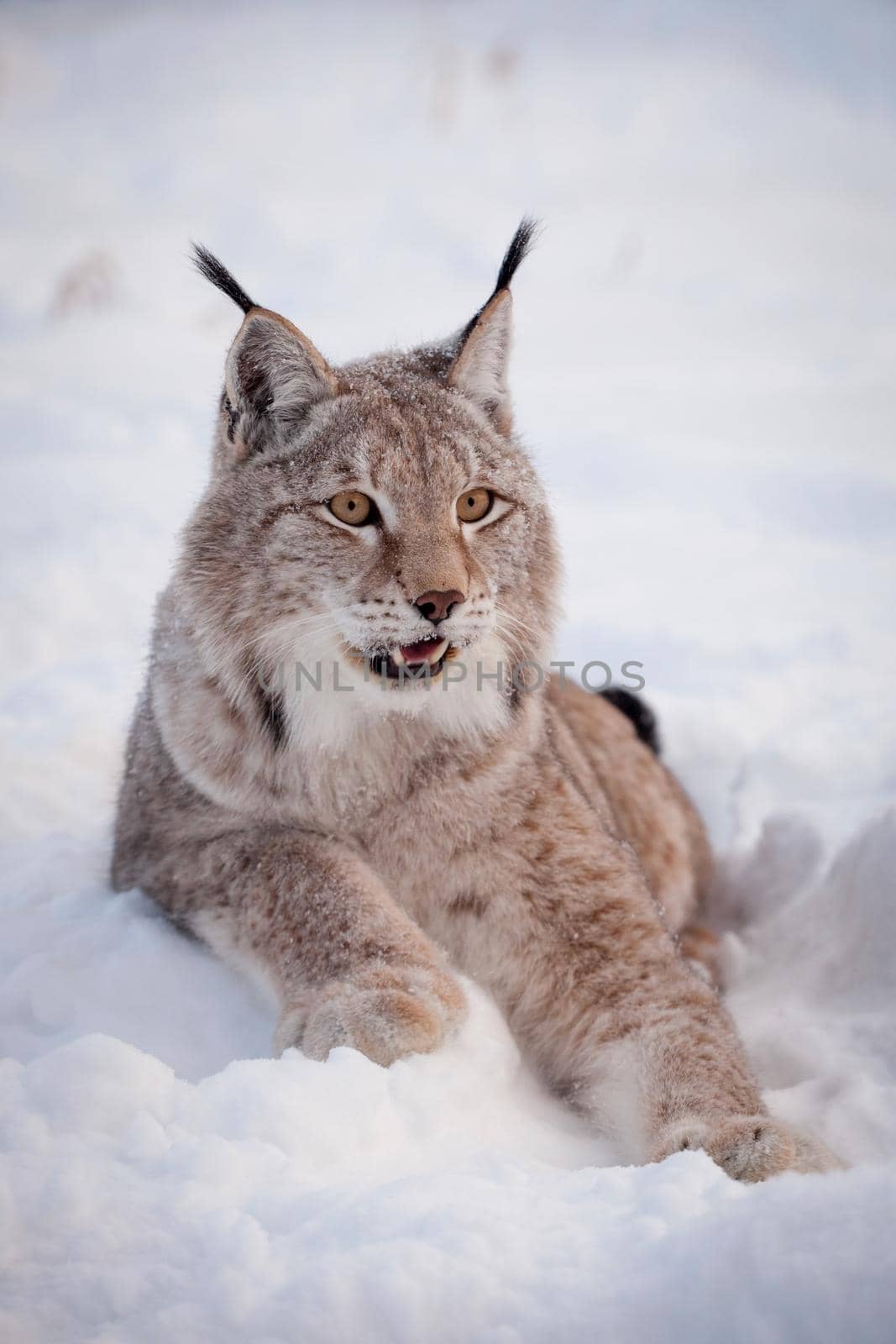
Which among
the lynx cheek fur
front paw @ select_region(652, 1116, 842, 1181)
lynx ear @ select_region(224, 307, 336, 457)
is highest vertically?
lynx ear @ select_region(224, 307, 336, 457)

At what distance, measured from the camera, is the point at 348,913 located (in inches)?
97.5

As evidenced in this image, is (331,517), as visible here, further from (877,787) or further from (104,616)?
(104,616)

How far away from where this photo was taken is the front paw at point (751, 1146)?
80.0 inches

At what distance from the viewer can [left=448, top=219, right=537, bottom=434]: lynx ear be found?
2.75m

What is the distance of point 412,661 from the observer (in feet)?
7.79

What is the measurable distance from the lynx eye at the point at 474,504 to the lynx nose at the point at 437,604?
324mm

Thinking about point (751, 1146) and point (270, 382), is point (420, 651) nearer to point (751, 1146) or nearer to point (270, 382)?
point (270, 382)

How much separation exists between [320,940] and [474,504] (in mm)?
1091

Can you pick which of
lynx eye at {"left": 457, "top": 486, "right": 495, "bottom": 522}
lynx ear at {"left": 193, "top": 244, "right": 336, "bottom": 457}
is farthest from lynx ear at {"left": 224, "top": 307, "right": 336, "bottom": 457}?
lynx eye at {"left": 457, "top": 486, "right": 495, "bottom": 522}

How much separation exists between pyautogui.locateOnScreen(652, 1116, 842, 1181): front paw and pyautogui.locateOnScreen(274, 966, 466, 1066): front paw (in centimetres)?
52

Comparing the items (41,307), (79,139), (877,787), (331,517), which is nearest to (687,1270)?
(331,517)

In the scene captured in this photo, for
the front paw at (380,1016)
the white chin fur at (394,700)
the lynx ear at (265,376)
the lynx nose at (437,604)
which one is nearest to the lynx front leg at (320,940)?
the front paw at (380,1016)

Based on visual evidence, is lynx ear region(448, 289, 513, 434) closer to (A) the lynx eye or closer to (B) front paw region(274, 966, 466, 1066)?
(A) the lynx eye

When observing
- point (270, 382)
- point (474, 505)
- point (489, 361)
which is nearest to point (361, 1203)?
point (474, 505)
